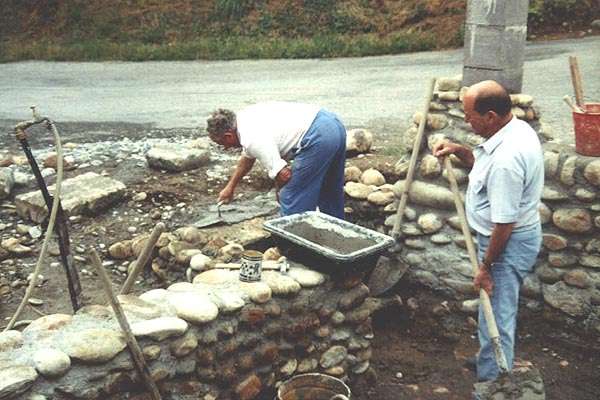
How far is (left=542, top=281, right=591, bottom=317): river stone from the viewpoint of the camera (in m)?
5.30

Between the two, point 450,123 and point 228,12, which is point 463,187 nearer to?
point 450,123

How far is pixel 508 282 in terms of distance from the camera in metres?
4.09

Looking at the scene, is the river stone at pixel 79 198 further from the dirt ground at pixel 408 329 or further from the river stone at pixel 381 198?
the river stone at pixel 381 198

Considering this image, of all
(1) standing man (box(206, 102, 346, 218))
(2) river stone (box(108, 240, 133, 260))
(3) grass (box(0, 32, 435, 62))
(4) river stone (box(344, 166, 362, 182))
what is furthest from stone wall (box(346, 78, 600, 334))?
(3) grass (box(0, 32, 435, 62))

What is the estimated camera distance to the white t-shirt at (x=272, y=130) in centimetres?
504

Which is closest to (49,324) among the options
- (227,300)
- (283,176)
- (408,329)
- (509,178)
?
(227,300)

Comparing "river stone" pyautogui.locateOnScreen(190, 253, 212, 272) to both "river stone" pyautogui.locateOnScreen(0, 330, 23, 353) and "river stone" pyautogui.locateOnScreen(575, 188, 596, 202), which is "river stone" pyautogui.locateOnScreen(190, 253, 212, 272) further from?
"river stone" pyautogui.locateOnScreen(575, 188, 596, 202)

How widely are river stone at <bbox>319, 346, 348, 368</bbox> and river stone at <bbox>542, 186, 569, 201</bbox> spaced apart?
6.70ft

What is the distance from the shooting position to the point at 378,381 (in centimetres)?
492

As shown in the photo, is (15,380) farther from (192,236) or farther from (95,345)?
(192,236)

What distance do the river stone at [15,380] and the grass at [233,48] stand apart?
1132 centimetres

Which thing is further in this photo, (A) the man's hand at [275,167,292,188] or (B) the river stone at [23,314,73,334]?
(A) the man's hand at [275,167,292,188]

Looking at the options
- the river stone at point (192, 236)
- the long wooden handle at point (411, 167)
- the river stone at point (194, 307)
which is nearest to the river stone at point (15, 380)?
the river stone at point (194, 307)

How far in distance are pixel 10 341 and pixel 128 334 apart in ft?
1.83
